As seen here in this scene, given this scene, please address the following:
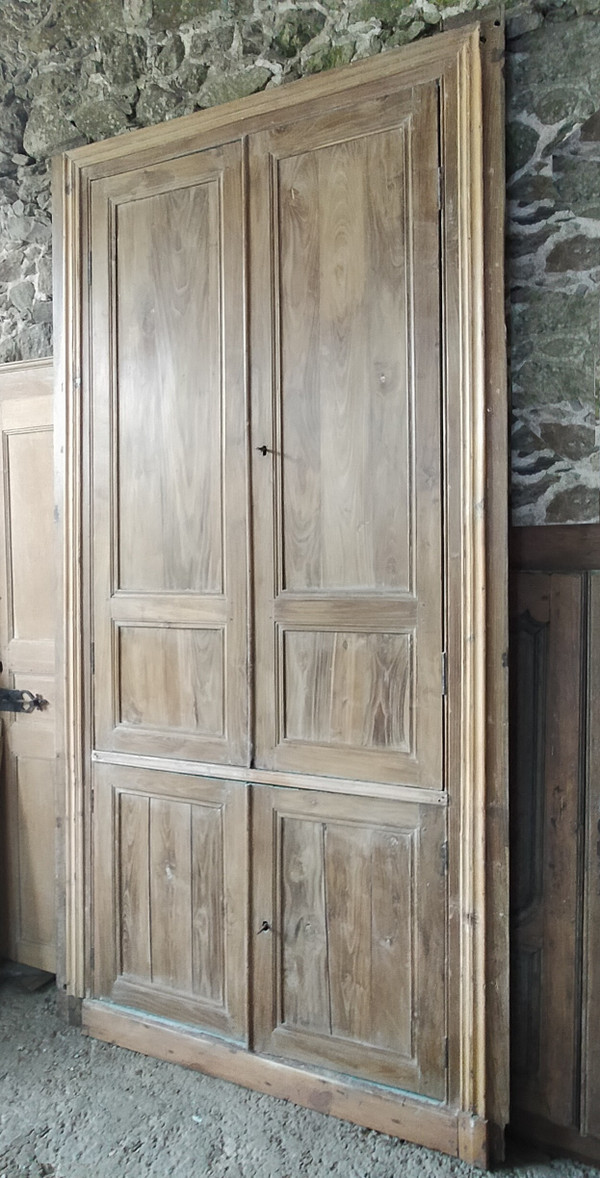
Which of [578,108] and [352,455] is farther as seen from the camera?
[352,455]

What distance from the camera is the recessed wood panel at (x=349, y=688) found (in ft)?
6.34

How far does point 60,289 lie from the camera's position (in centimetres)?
236

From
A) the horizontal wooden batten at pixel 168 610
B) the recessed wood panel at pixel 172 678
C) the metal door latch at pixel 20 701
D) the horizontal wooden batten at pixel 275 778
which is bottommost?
the horizontal wooden batten at pixel 275 778

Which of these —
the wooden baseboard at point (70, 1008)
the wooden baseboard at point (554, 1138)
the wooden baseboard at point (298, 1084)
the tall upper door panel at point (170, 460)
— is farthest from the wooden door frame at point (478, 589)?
the wooden baseboard at point (70, 1008)

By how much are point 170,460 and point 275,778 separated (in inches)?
37.3

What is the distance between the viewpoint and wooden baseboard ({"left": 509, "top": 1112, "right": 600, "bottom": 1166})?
1837mm

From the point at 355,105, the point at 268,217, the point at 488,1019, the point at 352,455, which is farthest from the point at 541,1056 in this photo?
the point at 355,105

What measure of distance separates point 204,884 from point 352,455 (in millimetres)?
1280

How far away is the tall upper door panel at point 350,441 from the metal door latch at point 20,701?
36.8 inches

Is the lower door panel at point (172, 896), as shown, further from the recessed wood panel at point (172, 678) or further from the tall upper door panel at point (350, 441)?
the tall upper door panel at point (350, 441)

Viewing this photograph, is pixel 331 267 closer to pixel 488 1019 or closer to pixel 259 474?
pixel 259 474

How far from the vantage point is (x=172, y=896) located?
2232mm

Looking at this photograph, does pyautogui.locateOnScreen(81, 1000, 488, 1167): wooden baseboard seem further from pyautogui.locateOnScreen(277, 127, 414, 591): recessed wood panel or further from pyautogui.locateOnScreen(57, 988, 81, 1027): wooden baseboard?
pyautogui.locateOnScreen(277, 127, 414, 591): recessed wood panel

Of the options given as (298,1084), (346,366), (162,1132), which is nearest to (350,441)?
(346,366)
